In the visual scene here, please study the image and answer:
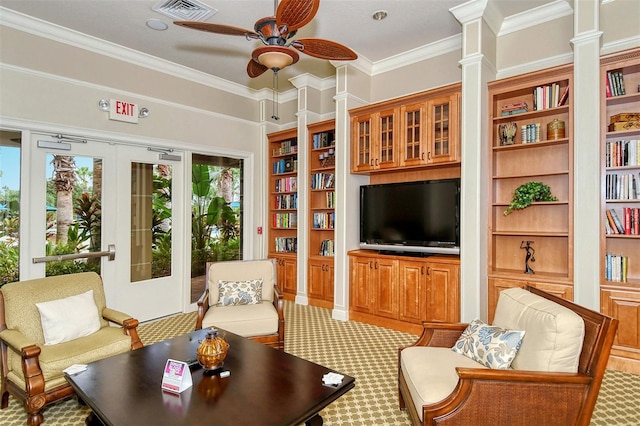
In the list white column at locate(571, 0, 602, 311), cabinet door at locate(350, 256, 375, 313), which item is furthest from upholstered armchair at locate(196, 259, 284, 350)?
white column at locate(571, 0, 602, 311)

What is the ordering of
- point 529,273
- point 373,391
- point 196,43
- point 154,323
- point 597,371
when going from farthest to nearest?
point 154,323
point 196,43
point 529,273
point 373,391
point 597,371

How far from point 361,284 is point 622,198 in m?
2.71

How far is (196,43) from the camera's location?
166 inches

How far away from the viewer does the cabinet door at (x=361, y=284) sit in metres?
4.41

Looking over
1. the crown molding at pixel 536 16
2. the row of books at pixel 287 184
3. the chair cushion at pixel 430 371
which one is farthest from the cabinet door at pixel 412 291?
the crown molding at pixel 536 16

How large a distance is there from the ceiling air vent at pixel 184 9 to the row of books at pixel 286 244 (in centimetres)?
323

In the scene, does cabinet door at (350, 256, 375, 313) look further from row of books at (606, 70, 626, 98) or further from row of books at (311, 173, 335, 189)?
row of books at (606, 70, 626, 98)

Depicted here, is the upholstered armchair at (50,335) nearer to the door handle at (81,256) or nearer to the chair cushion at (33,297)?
the chair cushion at (33,297)

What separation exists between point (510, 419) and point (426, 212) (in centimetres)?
258

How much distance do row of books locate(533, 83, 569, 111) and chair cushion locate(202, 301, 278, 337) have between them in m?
3.26

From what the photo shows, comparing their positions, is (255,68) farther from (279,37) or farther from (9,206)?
(9,206)

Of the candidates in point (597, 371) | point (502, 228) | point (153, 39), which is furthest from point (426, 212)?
point (153, 39)

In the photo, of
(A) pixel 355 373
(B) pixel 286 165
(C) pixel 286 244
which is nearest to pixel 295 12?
(A) pixel 355 373

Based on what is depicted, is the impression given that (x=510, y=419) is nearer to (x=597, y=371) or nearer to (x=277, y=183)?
(x=597, y=371)
